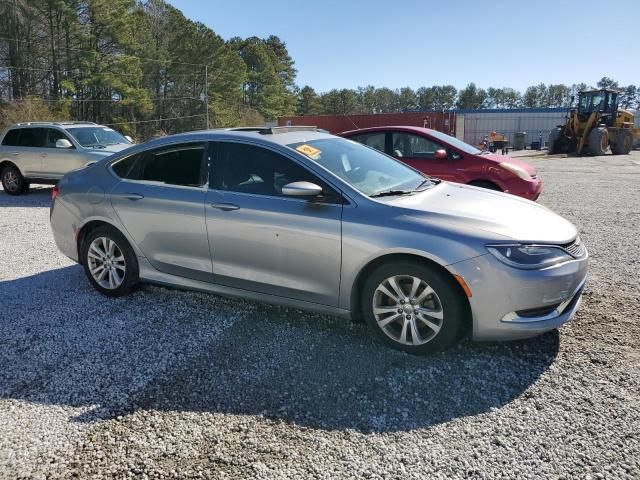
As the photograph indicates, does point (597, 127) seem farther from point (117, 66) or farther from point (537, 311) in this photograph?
point (117, 66)

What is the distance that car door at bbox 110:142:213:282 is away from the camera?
4.33 meters

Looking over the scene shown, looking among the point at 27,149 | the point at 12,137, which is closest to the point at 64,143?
the point at 27,149

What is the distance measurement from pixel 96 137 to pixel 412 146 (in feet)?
25.6

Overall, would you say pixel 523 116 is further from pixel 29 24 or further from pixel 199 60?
pixel 29 24

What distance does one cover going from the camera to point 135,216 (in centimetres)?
462

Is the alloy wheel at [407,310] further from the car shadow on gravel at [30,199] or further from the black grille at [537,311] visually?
the car shadow on gravel at [30,199]

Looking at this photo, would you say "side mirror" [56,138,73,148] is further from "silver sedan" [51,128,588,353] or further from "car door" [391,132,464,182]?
"car door" [391,132,464,182]

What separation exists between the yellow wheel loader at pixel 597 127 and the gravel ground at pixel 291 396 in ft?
79.7

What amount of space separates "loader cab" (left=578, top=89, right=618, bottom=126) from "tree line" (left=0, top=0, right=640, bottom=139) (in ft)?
100

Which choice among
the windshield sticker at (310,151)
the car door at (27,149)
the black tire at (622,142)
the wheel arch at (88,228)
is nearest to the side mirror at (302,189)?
Result: the windshield sticker at (310,151)

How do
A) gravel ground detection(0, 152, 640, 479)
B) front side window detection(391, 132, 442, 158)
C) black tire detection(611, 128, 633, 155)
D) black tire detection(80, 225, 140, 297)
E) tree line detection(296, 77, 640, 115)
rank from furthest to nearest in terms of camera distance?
tree line detection(296, 77, 640, 115) → black tire detection(611, 128, 633, 155) → front side window detection(391, 132, 442, 158) → black tire detection(80, 225, 140, 297) → gravel ground detection(0, 152, 640, 479)

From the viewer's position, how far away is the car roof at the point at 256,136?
427 centimetres

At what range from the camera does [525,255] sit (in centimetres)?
332

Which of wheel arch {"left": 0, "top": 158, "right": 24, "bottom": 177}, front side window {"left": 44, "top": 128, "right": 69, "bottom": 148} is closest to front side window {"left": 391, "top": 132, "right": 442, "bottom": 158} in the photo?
front side window {"left": 44, "top": 128, "right": 69, "bottom": 148}
